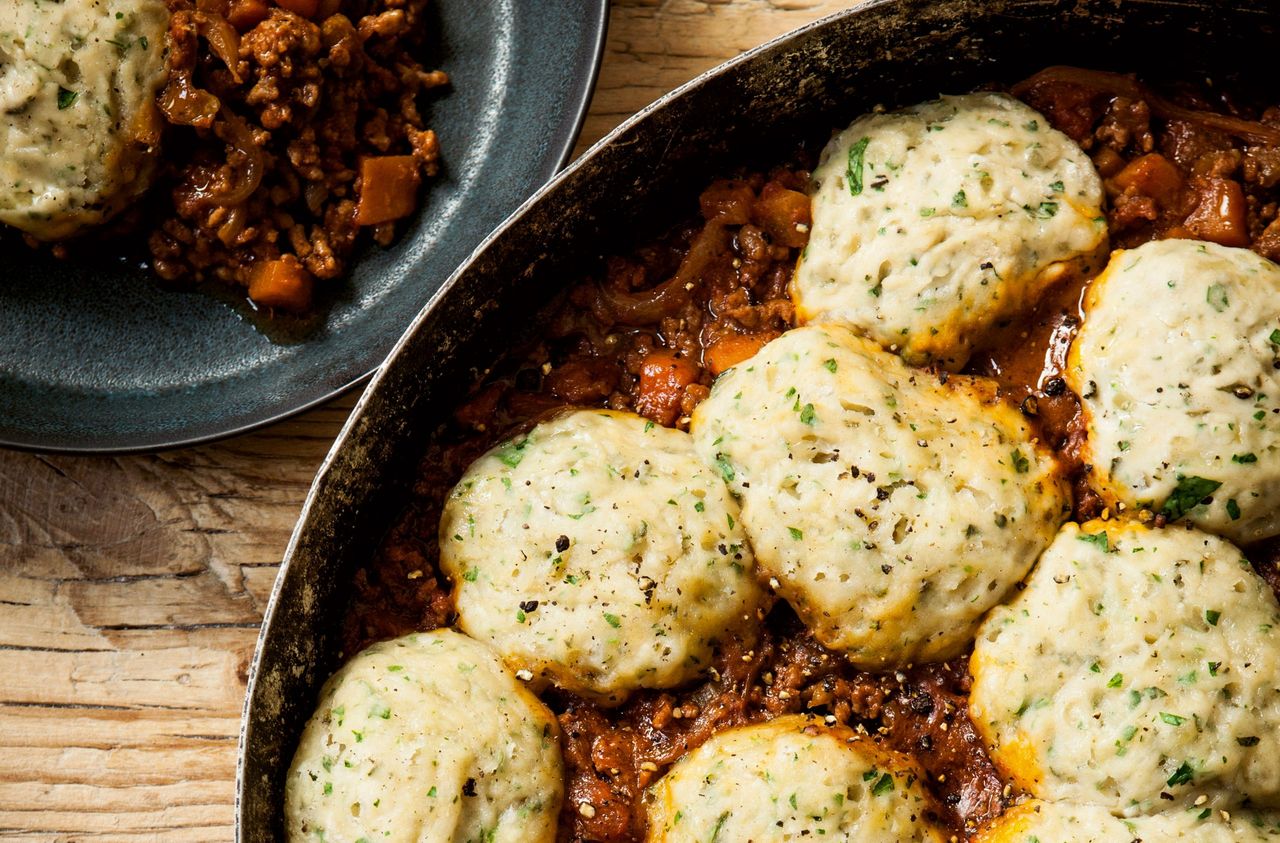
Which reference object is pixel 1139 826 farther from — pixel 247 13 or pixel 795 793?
pixel 247 13

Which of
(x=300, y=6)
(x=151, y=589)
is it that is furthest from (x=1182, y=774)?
(x=300, y=6)

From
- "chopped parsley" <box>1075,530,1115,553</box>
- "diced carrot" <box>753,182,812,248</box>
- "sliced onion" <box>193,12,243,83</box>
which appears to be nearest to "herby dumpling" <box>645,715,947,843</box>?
"chopped parsley" <box>1075,530,1115,553</box>

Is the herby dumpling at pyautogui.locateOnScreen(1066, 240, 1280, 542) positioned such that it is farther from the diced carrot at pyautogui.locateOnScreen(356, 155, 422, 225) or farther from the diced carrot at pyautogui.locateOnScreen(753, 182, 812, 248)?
the diced carrot at pyautogui.locateOnScreen(356, 155, 422, 225)

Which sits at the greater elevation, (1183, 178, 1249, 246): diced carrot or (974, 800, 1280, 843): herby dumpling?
(1183, 178, 1249, 246): diced carrot

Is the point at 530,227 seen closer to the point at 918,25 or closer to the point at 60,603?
the point at 918,25

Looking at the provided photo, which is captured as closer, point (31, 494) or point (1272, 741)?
point (1272, 741)

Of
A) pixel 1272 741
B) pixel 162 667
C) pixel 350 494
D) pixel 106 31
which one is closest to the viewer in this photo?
pixel 1272 741

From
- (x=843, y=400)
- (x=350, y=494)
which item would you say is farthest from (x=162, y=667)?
(x=843, y=400)
